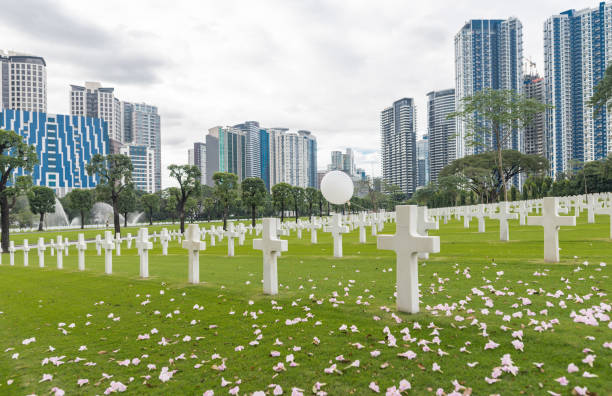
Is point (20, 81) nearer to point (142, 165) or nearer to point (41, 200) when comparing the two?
point (142, 165)

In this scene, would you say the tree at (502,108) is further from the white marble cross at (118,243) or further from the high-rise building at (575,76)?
the high-rise building at (575,76)

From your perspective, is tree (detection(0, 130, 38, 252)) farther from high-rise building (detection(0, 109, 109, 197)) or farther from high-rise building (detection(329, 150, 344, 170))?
high-rise building (detection(329, 150, 344, 170))

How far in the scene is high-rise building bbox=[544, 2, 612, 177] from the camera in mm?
69062

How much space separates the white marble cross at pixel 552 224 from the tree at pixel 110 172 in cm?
3762

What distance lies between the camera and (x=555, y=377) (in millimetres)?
3150

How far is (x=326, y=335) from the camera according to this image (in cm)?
466

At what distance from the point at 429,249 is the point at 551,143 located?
93547mm

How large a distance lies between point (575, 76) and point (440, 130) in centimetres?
3184

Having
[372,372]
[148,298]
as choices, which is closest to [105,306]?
[148,298]

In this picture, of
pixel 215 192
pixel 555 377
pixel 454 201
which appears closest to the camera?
pixel 555 377

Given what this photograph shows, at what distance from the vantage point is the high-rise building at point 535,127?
236ft

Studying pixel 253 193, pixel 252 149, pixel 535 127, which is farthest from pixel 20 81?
pixel 535 127

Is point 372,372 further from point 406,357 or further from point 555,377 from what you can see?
point 555,377

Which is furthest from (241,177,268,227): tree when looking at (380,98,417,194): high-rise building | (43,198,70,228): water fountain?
(380,98,417,194): high-rise building
